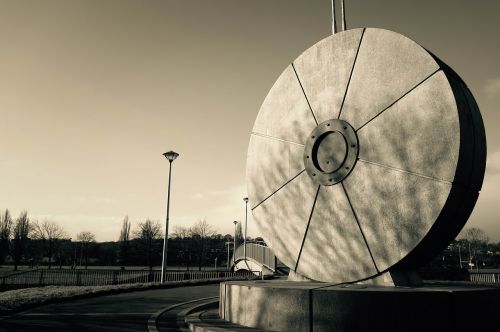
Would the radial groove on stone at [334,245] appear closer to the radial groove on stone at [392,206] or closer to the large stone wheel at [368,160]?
the large stone wheel at [368,160]

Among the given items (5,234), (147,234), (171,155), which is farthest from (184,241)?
(171,155)

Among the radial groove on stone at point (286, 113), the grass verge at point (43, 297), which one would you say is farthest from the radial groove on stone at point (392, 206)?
the grass verge at point (43, 297)

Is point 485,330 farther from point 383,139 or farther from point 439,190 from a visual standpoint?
point 383,139

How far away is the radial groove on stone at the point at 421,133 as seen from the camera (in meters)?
4.96

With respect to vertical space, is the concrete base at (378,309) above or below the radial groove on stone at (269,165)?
below

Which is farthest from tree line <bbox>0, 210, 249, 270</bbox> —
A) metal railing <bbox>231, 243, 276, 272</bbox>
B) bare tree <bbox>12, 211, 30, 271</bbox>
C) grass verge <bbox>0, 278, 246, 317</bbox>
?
grass verge <bbox>0, 278, 246, 317</bbox>

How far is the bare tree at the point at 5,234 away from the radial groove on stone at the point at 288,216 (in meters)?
73.9

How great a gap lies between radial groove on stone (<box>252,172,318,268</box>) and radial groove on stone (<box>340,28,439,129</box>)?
1430mm

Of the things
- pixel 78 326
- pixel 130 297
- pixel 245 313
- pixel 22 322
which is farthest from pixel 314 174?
pixel 130 297

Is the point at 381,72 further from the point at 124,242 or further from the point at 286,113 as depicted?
the point at 124,242

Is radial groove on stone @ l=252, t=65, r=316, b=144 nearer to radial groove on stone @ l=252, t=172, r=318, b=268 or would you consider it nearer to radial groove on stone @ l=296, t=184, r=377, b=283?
radial groove on stone @ l=252, t=172, r=318, b=268

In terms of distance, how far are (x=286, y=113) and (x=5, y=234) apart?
79191 millimetres

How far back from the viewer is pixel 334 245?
233 inches

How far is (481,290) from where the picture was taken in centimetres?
479
